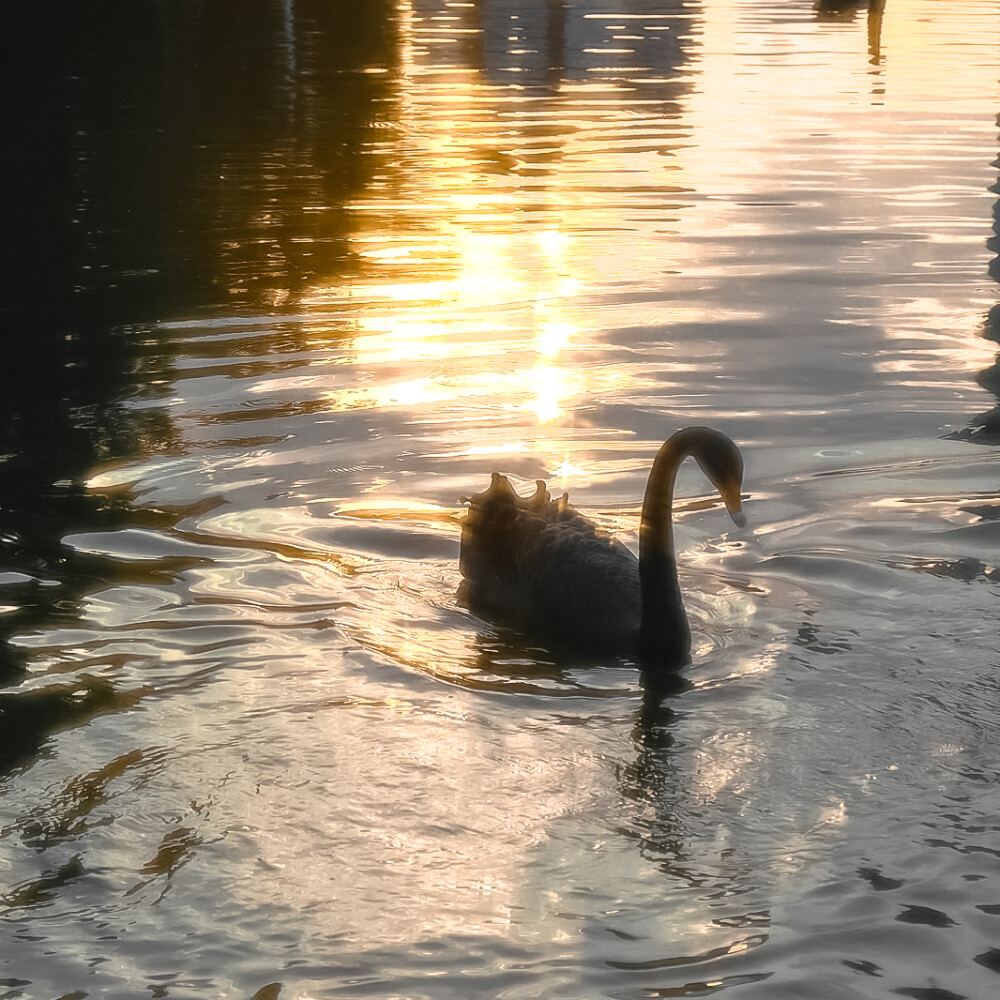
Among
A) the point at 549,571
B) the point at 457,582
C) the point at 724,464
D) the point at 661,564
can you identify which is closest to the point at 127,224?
the point at 457,582

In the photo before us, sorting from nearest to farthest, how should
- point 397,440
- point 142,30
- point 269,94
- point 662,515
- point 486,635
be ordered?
point 662,515, point 486,635, point 397,440, point 269,94, point 142,30

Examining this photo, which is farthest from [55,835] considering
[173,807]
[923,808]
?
[923,808]

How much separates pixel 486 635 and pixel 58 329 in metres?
6.07

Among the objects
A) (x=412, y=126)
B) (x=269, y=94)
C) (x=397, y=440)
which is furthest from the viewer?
(x=269, y=94)

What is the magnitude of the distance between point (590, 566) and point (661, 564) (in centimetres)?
52

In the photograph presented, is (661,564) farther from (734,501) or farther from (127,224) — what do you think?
(127,224)

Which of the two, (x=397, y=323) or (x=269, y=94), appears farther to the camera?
(x=269, y=94)

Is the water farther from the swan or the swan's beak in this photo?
the swan's beak

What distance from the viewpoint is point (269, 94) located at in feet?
87.1

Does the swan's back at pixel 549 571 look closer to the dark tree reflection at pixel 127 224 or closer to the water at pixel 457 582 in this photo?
the water at pixel 457 582

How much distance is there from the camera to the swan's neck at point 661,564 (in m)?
6.46

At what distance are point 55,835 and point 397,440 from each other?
439cm

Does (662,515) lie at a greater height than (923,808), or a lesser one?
greater

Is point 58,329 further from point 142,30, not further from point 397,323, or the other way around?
point 142,30
